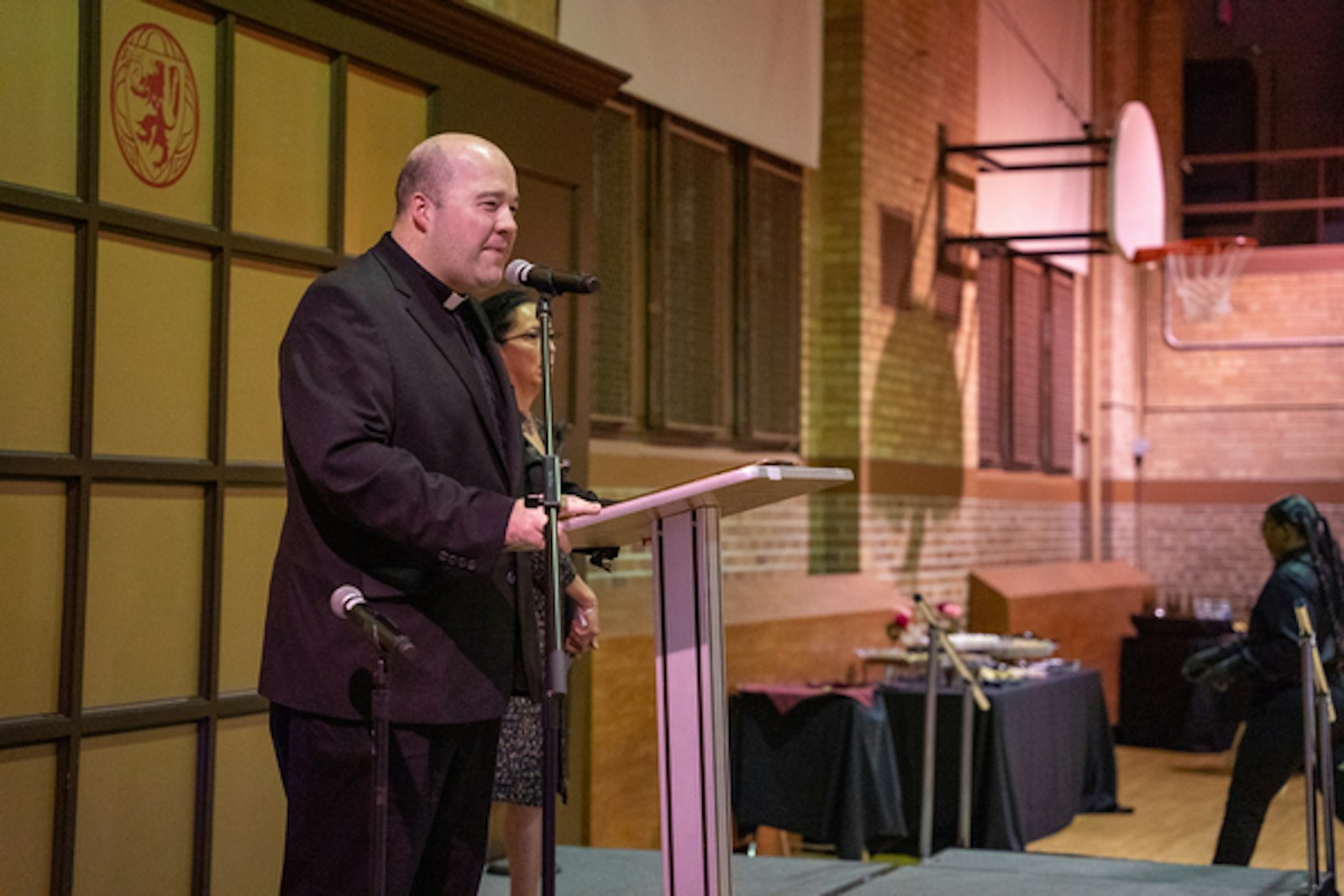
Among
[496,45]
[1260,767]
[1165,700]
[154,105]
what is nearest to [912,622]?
[1260,767]

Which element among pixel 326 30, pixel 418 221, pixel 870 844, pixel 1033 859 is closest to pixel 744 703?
pixel 870 844

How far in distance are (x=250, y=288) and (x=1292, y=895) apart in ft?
12.4

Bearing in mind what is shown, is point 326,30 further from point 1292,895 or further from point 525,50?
point 1292,895

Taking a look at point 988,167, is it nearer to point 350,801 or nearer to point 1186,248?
point 1186,248

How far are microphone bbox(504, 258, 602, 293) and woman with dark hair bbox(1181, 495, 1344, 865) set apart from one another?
162 inches

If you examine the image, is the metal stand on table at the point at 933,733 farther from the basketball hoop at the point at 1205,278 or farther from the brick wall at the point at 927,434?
the basketball hoop at the point at 1205,278

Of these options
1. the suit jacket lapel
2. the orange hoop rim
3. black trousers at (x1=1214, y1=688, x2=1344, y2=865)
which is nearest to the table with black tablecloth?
black trousers at (x1=1214, y1=688, x2=1344, y2=865)

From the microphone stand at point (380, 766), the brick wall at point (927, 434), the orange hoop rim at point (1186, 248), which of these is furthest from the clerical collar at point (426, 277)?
the orange hoop rim at point (1186, 248)

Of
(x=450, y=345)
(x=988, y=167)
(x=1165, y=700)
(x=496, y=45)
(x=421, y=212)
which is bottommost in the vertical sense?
(x=1165, y=700)

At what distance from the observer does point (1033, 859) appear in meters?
5.82

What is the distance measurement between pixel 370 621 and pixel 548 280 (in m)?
0.68

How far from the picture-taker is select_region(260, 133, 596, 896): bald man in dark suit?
2.47 meters

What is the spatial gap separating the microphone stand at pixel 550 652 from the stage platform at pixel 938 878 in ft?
8.21

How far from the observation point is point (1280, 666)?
6.04 meters
